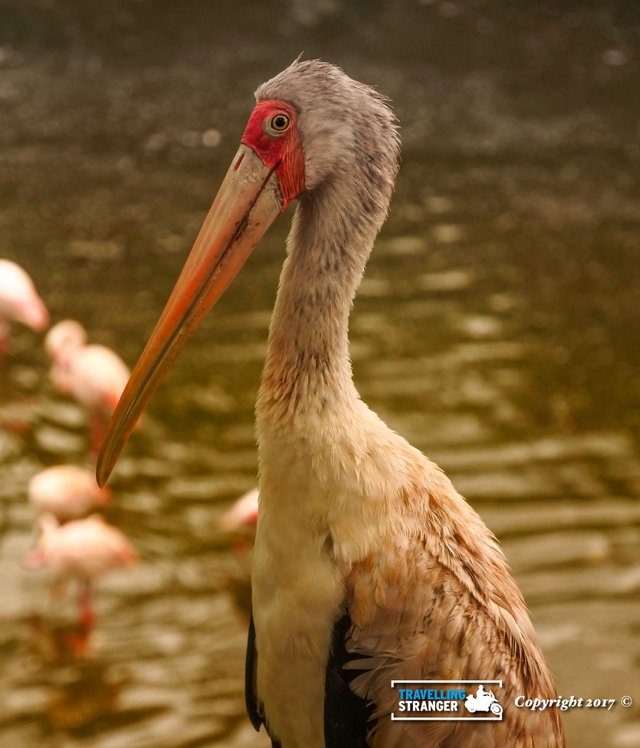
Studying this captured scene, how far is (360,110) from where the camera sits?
2.37 meters

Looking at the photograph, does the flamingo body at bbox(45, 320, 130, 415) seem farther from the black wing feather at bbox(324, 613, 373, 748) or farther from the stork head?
the black wing feather at bbox(324, 613, 373, 748)

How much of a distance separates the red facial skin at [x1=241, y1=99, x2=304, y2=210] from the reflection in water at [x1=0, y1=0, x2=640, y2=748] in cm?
222

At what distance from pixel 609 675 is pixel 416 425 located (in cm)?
173

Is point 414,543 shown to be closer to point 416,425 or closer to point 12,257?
point 416,425

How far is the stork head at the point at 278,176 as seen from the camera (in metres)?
2.37

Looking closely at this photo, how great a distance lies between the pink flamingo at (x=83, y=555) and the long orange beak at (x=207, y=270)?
198cm

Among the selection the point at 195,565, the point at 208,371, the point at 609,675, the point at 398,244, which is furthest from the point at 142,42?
the point at 609,675

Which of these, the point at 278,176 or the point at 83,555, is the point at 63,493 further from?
the point at 278,176

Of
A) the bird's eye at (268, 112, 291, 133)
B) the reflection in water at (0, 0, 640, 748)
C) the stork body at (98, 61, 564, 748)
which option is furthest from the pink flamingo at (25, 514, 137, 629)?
the bird's eye at (268, 112, 291, 133)

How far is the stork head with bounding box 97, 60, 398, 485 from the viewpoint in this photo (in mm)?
2373

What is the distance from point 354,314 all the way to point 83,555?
8.77 feet

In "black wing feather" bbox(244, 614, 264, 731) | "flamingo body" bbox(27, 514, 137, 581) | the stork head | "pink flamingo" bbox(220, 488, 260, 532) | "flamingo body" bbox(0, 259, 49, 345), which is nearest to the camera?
the stork head

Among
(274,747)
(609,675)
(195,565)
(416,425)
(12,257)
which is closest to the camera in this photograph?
(274,747)

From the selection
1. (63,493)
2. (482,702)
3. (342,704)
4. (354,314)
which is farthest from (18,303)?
(482,702)
